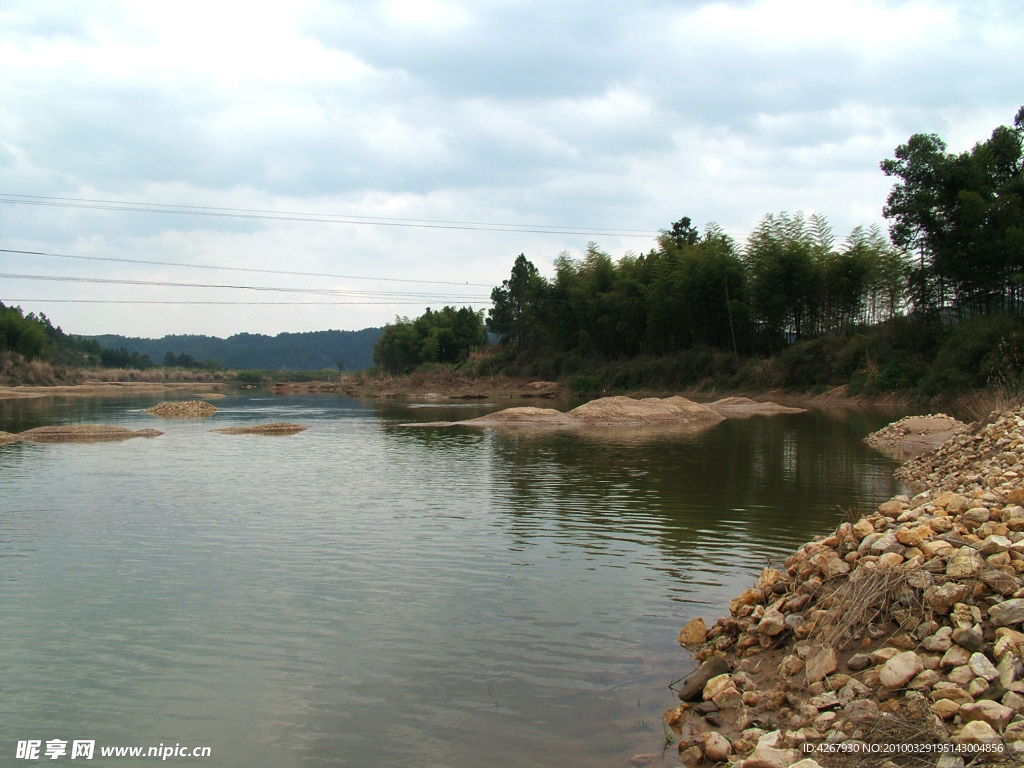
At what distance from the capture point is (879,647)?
4.54 m

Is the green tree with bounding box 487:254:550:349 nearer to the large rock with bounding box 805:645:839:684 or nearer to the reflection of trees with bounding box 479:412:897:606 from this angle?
the reflection of trees with bounding box 479:412:897:606

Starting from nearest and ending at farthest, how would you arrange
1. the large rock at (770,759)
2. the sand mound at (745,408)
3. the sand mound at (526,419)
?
1. the large rock at (770,759)
2. the sand mound at (526,419)
3. the sand mound at (745,408)

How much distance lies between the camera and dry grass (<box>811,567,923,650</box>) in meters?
4.69

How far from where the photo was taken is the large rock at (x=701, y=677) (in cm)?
505

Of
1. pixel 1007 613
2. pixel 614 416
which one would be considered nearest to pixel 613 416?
pixel 614 416

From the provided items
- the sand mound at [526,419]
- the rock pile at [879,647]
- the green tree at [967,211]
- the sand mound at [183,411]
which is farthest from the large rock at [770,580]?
the sand mound at [183,411]

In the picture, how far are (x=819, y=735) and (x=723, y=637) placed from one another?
1.83 m

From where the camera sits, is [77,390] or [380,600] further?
[77,390]

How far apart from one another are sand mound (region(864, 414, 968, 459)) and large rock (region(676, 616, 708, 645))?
14.7 metres

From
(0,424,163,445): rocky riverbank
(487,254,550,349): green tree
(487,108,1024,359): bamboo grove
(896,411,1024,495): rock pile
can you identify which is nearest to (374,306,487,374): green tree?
(487,254,550,349): green tree

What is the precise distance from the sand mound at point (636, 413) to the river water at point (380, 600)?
550 inches

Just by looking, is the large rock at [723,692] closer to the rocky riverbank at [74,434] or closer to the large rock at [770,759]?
the large rock at [770,759]

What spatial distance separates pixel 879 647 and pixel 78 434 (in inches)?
1038

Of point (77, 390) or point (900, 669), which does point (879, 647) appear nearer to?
point (900, 669)
